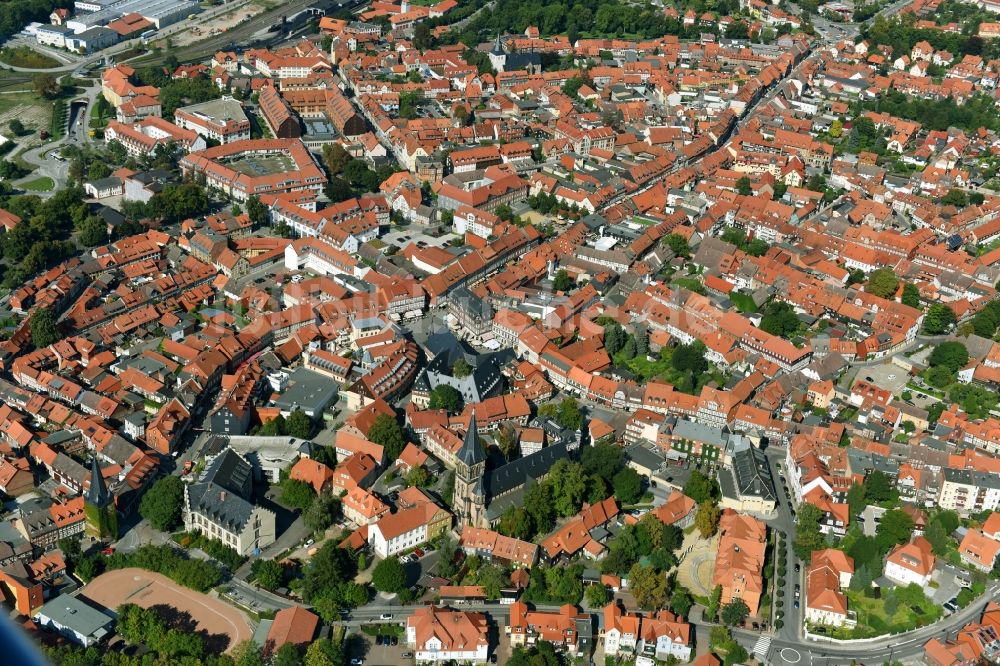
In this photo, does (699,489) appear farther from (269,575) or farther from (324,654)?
(269,575)

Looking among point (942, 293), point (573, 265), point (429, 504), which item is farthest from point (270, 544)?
point (942, 293)

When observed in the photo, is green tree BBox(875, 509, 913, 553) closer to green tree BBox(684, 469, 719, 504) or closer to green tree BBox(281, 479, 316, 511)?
green tree BBox(684, 469, 719, 504)

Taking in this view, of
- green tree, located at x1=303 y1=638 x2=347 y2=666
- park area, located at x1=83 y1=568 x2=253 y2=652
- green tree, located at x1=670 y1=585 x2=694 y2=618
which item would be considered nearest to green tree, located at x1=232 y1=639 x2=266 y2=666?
park area, located at x1=83 y1=568 x2=253 y2=652

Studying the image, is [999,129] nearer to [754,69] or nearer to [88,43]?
[754,69]

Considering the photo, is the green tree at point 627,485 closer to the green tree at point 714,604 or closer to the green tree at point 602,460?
the green tree at point 602,460

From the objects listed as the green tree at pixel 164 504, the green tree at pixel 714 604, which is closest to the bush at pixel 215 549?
the green tree at pixel 164 504

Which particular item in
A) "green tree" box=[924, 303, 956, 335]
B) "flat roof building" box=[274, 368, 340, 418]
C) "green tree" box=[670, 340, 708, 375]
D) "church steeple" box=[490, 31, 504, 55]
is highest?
"flat roof building" box=[274, 368, 340, 418]

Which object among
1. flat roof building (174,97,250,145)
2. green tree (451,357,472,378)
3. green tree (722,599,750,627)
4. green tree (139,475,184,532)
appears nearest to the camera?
green tree (722,599,750,627)

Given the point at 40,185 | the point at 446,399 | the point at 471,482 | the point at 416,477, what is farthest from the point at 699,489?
the point at 40,185
